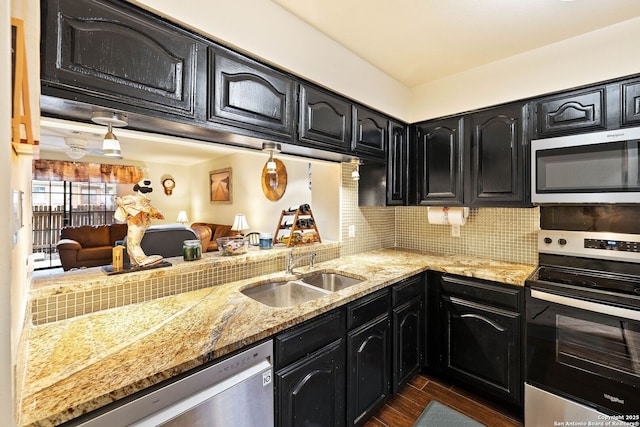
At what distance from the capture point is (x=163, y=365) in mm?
886

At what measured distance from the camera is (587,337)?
1540mm

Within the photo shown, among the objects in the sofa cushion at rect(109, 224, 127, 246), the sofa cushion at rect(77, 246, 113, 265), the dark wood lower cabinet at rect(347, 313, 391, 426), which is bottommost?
the dark wood lower cabinet at rect(347, 313, 391, 426)

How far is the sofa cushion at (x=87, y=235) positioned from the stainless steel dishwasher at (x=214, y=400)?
5.06 metres

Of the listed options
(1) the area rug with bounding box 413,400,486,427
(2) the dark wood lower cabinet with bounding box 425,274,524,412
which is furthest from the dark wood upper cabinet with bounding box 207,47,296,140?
(1) the area rug with bounding box 413,400,486,427

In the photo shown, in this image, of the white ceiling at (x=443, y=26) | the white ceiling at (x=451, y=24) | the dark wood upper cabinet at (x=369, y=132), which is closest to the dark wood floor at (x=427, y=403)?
the dark wood upper cabinet at (x=369, y=132)

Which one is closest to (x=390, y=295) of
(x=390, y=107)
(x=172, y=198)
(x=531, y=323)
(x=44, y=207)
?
(x=531, y=323)

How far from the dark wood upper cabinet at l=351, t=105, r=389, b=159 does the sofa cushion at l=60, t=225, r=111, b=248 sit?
4961mm

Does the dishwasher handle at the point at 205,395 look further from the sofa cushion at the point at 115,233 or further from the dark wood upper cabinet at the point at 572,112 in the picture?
the sofa cushion at the point at 115,233

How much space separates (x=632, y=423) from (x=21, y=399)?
252cm

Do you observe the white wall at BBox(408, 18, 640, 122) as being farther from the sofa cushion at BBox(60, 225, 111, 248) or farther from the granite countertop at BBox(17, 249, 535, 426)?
the sofa cushion at BBox(60, 225, 111, 248)

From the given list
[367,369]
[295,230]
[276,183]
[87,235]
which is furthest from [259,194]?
[367,369]

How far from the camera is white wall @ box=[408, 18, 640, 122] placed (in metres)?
1.69

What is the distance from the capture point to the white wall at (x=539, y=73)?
1693 millimetres

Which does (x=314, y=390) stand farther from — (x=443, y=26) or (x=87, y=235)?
(x=87, y=235)
